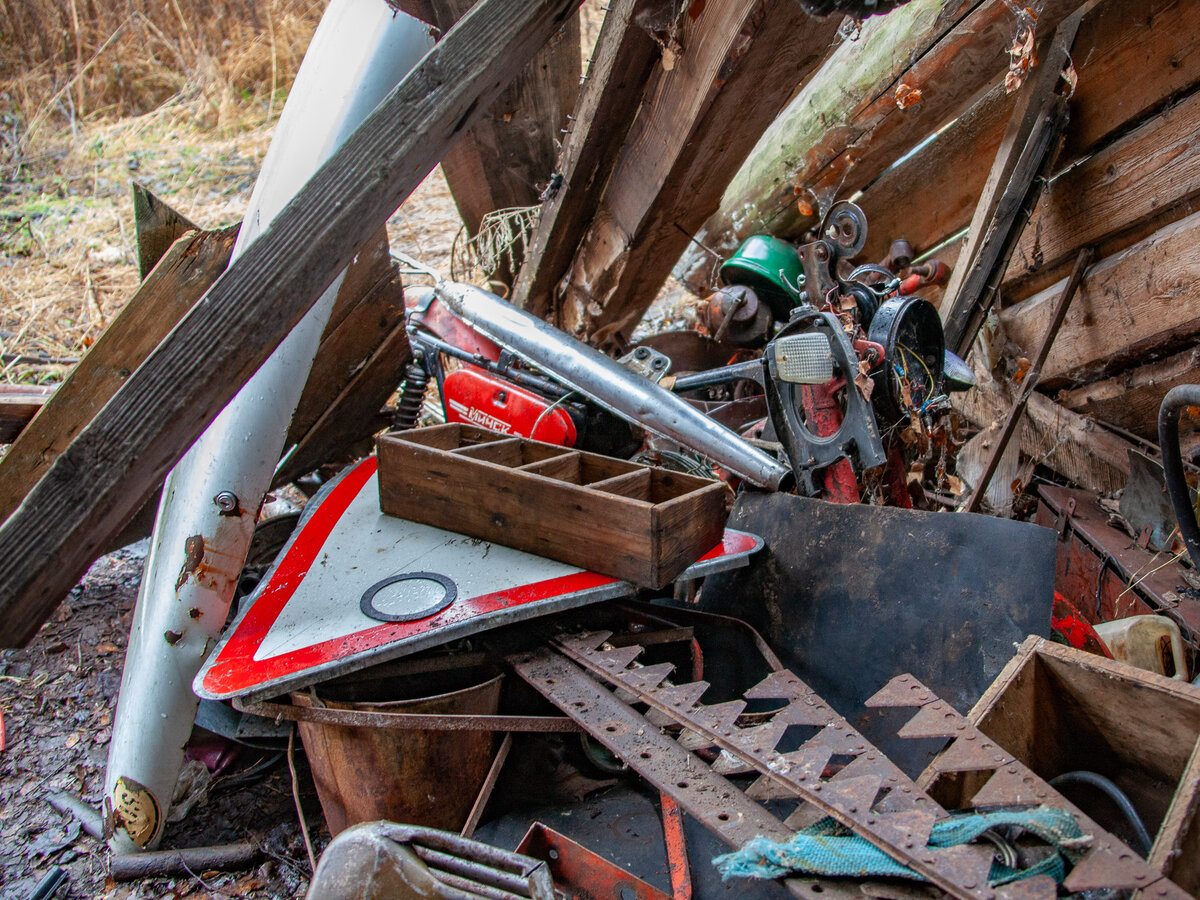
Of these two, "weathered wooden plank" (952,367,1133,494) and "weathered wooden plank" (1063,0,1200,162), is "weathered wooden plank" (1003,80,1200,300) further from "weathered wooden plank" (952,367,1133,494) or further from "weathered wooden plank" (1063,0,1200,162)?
"weathered wooden plank" (952,367,1133,494)

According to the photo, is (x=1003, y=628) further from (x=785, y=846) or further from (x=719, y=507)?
(x=785, y=846)

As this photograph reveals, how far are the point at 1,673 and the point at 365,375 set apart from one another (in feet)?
5.05

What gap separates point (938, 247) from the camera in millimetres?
3232

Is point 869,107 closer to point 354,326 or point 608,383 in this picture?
point 608,383

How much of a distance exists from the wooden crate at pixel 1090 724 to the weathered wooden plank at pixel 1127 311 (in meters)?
1.39

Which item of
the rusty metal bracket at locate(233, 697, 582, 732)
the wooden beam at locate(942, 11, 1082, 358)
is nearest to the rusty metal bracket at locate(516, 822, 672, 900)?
the rusty metal bracket at locate(233, 697, 582, 732)

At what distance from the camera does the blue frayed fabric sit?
107cm

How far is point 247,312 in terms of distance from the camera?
119 cm

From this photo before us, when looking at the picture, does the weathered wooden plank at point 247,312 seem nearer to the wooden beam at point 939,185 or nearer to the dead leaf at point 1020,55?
the dead leaf at point 1020,55

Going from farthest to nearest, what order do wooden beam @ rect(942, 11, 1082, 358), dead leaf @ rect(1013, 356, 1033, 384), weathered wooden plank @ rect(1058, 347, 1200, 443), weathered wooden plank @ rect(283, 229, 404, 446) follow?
weathered wooden plank @ rect(283, 229, 404, 446)
dead leaf @ rect(1013, 356, 1033, 384)
wooden beam @ rect(942, 11, 1082, 358)
weathered wooden plank @ rect(1058, 347, 1200, 443)

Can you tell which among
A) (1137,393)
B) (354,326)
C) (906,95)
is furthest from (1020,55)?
(354,326)

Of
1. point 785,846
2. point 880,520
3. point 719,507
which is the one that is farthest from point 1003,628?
point 785,846

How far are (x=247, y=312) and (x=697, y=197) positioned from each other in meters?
1.88

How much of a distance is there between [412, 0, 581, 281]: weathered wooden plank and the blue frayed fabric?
2.37 metres
